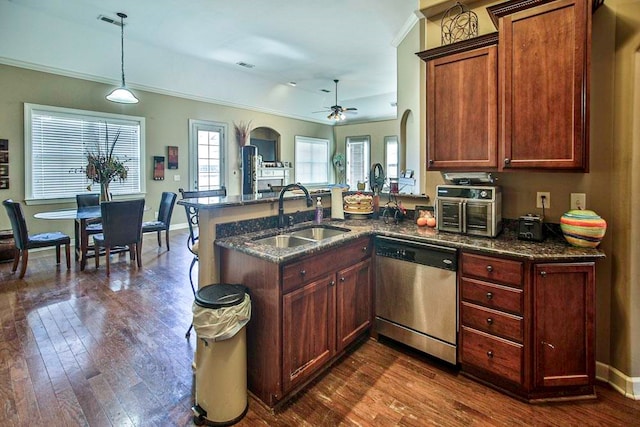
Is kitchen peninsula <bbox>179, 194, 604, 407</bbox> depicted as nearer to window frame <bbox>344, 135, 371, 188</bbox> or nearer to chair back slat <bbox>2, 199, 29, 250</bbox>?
chair back slat <bbox>2, 199, 29, 250</bbox>

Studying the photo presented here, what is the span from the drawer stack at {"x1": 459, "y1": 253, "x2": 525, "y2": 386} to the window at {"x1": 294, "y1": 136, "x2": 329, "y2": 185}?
8318mm

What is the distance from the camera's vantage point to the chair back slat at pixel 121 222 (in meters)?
4.13

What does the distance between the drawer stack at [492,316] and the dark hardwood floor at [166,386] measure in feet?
0.55

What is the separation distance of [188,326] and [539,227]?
9.04ft

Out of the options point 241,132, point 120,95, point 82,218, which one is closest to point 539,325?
point 82,218

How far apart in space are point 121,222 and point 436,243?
394cm

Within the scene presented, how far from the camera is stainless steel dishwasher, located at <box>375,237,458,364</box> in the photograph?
2.13m

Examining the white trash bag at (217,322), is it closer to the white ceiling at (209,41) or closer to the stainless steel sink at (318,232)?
the stainless steel sink at (318,232)

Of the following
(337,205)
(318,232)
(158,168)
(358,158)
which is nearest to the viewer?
(318,232)

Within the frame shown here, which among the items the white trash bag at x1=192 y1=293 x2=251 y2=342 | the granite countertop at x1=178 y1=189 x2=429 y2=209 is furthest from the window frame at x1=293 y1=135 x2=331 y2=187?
the white trash bag at x1=192 y1=293 x2=251 y2=342

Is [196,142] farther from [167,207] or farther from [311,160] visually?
[311,160]

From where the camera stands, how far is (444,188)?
2387 mm

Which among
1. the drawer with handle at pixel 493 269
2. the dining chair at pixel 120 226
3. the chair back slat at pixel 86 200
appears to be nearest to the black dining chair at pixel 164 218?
the dining chair at pixel 120 226

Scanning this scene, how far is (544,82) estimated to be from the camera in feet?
6.34
